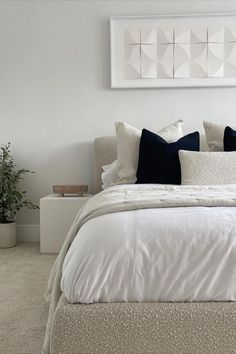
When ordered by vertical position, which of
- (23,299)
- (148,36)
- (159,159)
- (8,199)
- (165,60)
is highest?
(148,36)

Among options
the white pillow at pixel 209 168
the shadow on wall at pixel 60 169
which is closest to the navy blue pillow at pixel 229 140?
the white pillow at pixel 209 168

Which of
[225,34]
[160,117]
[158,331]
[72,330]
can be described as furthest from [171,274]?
[225,34]

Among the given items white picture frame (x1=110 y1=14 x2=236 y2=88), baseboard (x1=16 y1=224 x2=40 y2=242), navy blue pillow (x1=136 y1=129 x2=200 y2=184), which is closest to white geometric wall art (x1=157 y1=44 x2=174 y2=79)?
white picture frame (x1=110 y1=14 x2=236 y2=88)

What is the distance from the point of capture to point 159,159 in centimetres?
331

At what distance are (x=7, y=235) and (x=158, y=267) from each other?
2.66 metres

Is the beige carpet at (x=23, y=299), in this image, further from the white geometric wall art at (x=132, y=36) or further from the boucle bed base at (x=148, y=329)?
the white geometric wall art at (x=132, y=36)

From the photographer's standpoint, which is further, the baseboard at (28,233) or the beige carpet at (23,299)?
the baseboard at (28,233)

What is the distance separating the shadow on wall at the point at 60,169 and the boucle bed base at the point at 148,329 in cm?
267

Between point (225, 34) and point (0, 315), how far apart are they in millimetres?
2994

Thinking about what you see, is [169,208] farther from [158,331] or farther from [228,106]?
[228,106]

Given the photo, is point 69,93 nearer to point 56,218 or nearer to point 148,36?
point 148,36

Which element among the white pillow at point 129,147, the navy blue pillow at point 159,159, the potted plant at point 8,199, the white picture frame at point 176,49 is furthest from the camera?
the white picture frame at point 176,49

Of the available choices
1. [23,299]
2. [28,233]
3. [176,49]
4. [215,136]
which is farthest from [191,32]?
[23,299]

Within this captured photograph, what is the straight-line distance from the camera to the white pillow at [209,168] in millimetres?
3008
